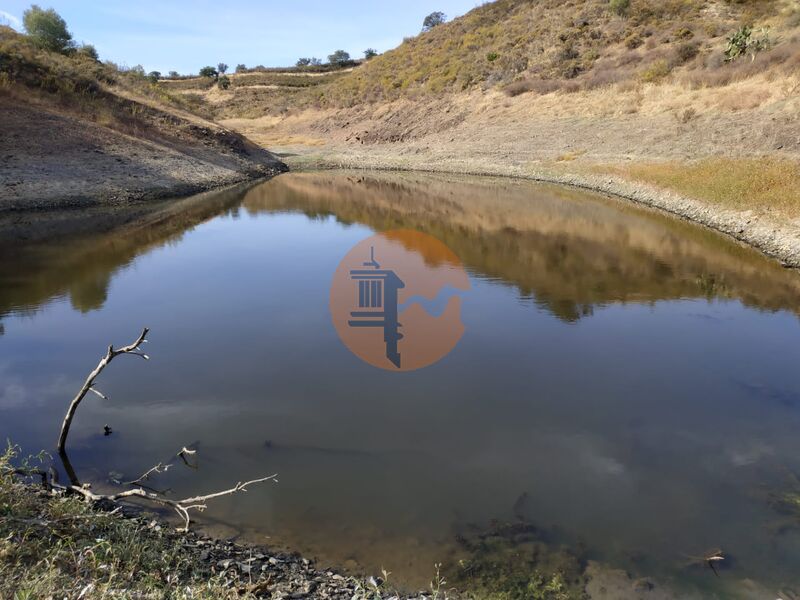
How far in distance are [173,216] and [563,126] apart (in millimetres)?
28048

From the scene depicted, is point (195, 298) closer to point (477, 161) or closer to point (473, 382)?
point (473, 382)

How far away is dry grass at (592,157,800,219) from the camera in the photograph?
19.0 m

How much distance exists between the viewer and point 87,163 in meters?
28.3

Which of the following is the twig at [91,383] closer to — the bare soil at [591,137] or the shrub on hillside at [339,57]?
the bare soil at [591,137]

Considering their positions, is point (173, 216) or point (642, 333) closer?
point (642, 333)

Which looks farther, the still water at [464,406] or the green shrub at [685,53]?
the green shrub at [685,53]

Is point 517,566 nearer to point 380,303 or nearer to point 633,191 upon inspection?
point 380,303

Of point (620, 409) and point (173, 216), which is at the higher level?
point (173, 216)

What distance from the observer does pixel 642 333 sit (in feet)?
38.7

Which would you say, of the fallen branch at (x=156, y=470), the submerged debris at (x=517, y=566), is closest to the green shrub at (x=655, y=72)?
the submerged debris at (x=517, y=566)

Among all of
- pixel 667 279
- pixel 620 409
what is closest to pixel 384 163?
pixel 667 279

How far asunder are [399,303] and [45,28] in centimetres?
4413

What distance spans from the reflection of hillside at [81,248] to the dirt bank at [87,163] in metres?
1.69

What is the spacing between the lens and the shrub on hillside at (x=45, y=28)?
132ft
